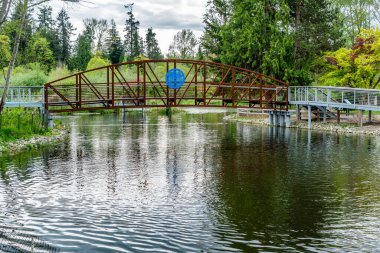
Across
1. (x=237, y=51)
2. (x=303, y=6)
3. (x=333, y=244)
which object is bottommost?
(x=333, y=244)

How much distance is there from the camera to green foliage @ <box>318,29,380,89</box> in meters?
42.0

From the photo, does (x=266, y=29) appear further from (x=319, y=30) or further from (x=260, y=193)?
(x=260, y=193)

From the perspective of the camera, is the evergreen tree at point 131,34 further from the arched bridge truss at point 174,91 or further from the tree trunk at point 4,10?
the tree trunk at point 4,10

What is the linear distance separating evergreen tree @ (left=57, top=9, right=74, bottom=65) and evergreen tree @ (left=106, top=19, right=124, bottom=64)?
361 inches

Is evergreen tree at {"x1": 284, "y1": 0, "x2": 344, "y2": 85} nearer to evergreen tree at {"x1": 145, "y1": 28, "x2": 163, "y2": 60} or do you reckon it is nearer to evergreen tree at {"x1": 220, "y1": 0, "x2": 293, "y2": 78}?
evergreen tree at {"x1": 220, "y1": 0, "x2": 293, "y2": 78}

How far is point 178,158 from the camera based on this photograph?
984 inches

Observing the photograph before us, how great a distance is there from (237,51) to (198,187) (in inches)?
1557

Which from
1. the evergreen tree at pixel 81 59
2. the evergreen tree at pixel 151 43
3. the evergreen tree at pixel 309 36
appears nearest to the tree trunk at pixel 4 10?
the evergreen tree at pixel 309 36

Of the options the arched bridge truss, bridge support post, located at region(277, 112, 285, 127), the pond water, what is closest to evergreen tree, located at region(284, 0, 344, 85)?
the arched bridge truss

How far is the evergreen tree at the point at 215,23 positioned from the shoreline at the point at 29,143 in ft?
124

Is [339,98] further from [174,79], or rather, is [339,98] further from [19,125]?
[19,125]

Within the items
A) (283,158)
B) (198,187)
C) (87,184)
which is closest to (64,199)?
(87,184)

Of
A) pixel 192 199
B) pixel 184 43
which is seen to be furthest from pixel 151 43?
pixel 192 199

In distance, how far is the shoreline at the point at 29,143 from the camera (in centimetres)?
2678
